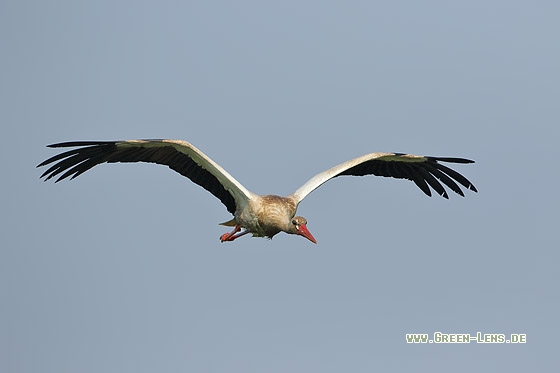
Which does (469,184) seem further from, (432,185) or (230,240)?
(230,240)

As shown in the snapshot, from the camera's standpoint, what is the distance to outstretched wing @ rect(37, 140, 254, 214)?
13836 millimetres

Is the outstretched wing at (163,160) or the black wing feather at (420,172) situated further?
the black wing feather at (420,172)

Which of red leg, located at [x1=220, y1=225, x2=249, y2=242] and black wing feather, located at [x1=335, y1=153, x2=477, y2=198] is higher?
black wing feather, located at [x1=335, y1=153, x2=477, y2=198]

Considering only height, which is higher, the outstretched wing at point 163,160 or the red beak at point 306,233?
the outstretched wing at point 163,160

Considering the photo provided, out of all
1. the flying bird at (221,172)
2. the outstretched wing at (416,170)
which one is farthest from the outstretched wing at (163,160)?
the outstretched wing at (416,170)

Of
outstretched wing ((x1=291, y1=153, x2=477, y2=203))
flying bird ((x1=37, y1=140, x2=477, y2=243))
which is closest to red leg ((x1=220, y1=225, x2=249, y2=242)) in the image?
flying bird ((x1=37, y1=140, x2=477, y2=243))

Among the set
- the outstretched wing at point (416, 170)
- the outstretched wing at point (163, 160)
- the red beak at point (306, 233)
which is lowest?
the red beak at point (306, 233)

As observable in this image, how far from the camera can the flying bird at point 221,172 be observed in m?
13.9

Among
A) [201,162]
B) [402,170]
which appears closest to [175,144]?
[201,162]

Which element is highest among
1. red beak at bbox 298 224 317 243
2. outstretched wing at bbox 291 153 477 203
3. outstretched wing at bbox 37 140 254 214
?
outstretched wing at bbox 291 153 477 203

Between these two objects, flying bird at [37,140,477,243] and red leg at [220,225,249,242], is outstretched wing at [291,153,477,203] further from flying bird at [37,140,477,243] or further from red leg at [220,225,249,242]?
red leg at [220,225,249,242]

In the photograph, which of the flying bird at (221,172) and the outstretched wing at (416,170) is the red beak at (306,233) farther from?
the outstretched wing at (416,170)

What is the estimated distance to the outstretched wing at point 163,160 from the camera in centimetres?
1384

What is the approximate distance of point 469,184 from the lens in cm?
1603
